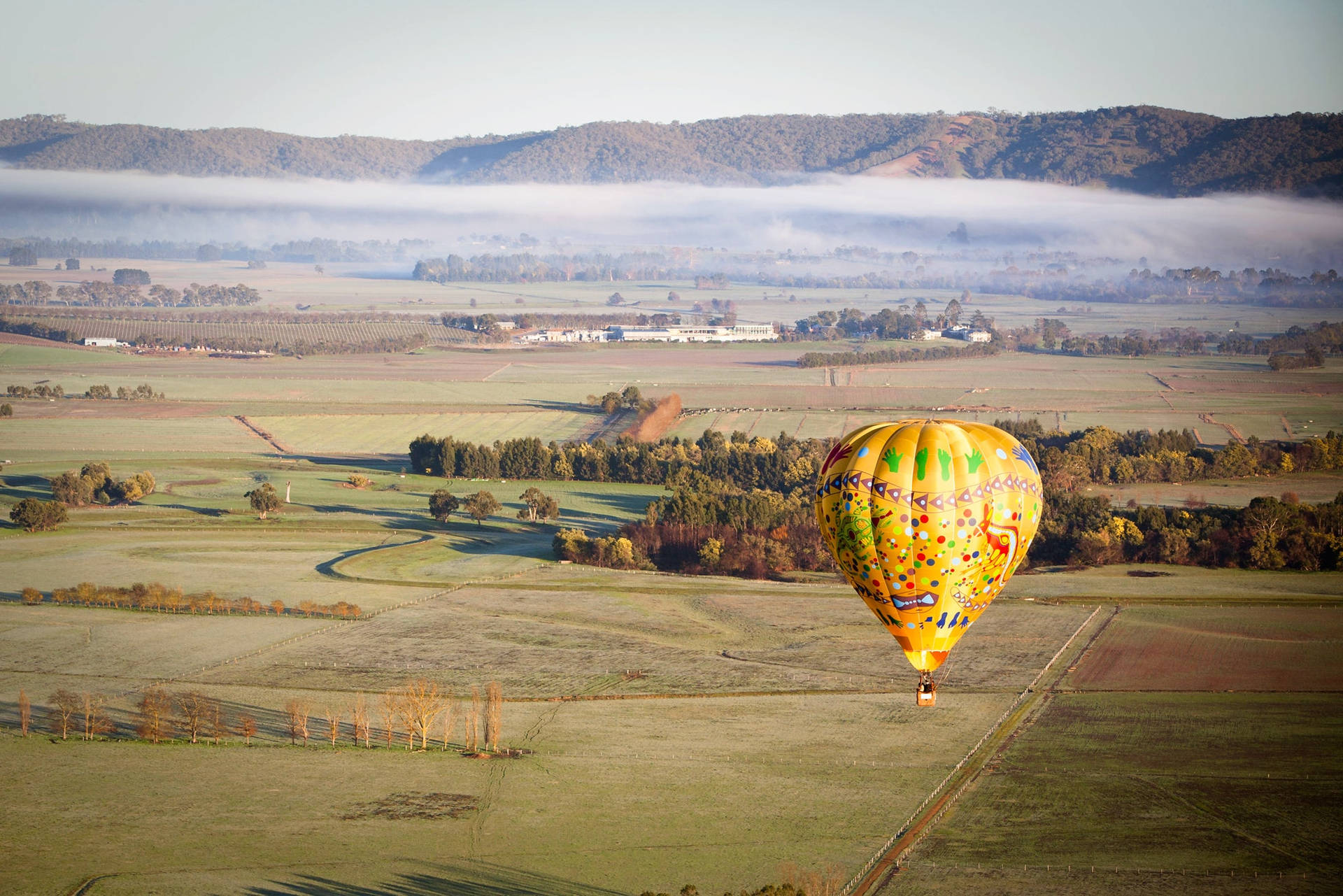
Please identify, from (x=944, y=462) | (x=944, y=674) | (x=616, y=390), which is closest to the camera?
(x=944, y=462)

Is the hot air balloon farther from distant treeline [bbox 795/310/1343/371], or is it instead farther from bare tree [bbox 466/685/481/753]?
distant treeline [bbox 795/310/1343/371]

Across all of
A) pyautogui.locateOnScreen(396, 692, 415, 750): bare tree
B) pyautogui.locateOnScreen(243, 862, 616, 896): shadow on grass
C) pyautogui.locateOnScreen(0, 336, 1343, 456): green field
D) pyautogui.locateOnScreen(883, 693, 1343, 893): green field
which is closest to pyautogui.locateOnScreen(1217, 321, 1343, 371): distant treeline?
pyautogui.locateOnScreen(0, 336, 1343, 456): green field

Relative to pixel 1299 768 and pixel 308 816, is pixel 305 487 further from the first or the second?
pixel 1299 768

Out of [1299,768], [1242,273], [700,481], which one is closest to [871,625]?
[1299,768]

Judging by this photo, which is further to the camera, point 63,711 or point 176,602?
point 176,602

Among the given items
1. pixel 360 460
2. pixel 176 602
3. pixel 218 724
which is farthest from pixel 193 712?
pixel 360 460

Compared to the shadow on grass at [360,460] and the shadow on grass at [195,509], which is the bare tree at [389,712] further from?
the shadow on grass at [360,460]

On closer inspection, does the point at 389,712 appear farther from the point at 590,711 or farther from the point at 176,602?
the point at 176,602
